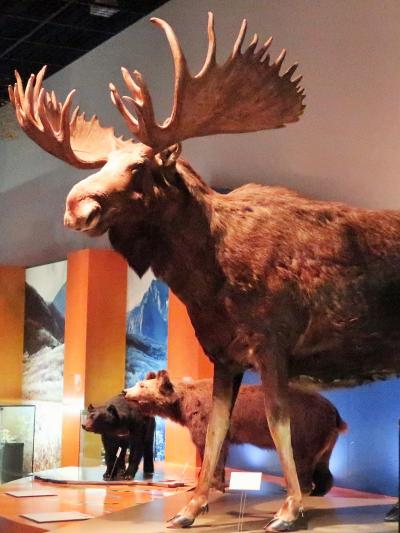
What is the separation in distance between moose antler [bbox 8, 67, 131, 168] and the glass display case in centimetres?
433

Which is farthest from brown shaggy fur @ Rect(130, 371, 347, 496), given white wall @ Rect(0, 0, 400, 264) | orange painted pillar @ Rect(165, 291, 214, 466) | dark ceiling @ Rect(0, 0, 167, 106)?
dark ceiling @ Rect(0, 0, 167, 106)

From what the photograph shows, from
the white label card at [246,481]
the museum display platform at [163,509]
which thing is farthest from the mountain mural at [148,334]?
the white label card at [246,481]

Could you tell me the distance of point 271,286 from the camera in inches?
130

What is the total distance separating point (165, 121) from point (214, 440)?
1237 millimetres

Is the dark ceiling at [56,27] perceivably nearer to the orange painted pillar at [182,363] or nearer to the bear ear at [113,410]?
the orange painted pillar at [182,363]

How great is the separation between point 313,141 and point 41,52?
12.3 feet

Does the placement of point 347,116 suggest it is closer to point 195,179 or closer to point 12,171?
point 195,179

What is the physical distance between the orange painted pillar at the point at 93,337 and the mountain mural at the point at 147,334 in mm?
76

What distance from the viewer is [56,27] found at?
7840mm

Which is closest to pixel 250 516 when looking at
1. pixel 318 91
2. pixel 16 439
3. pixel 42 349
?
pixel 318 91

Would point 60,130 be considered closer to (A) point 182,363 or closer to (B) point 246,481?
(B) point 246,481

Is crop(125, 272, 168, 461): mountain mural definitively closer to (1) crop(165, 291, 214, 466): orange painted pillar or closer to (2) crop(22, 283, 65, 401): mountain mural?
(1) crop(165, 291, 214, 466): orange painted pillar

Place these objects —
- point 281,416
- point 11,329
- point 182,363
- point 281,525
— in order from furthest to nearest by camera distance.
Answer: point 11,329, point 182,363, point 281,416, point 281,525

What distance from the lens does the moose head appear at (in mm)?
3195
